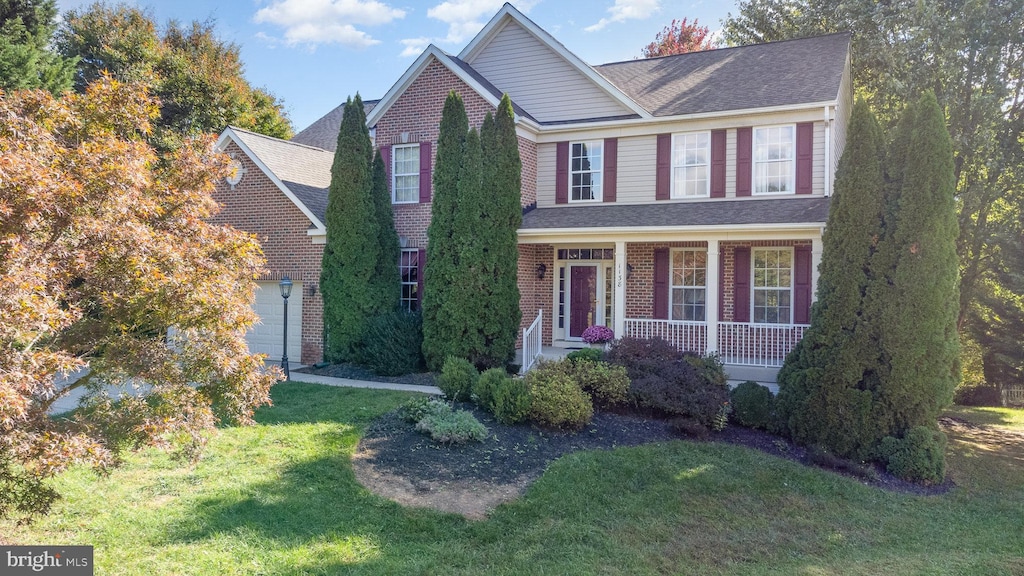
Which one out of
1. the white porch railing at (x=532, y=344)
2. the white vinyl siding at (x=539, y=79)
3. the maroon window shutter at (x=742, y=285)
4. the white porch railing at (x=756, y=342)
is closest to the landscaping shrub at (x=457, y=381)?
the white porch railing at (x=532, y=344)

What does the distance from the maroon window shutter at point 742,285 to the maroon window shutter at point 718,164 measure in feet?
4.35

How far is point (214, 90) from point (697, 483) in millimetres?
24657

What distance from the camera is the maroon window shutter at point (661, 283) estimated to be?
14914 mm

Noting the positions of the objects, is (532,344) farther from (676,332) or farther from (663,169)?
(663,169)

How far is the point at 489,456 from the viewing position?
8.04 metres

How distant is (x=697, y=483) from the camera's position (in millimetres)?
7895

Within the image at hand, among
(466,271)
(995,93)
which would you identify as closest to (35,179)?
(466,271)

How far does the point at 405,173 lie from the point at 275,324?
4.92 metres

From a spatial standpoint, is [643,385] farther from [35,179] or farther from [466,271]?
[35,179]

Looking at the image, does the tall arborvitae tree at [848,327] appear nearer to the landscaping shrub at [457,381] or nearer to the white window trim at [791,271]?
the white window trim at [791,271]

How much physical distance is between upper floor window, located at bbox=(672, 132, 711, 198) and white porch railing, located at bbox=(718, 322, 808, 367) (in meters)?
3.17

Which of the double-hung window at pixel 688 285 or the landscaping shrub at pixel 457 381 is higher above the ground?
the double-hung window at pixel 688 285

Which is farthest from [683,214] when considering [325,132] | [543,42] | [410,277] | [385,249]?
[325,132]

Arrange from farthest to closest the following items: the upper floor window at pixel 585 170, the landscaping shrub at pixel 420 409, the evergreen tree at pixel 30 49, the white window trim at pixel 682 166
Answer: the evergreen tree at pixel 30 49
the upper floor window at pixel 585 170
the white window trim at pixel 682 166
the landscaping shrub at pixel 420 409
